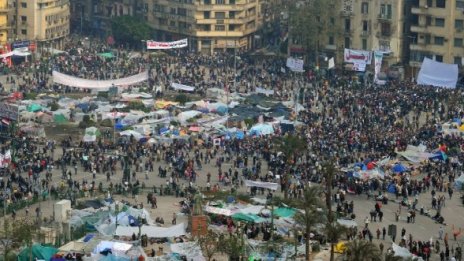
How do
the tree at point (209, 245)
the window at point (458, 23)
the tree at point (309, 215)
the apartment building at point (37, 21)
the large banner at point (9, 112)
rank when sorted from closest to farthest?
the tree at point (309, 215) → the tree at point (209, 245) → the large banner at point (9, 112) → the window at point (458, 23) → the apartment building at point (37, 21)

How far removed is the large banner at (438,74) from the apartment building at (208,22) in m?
29.2

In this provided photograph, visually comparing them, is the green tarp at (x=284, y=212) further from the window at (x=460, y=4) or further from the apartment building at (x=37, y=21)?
the apartment building at (x=37, y=21)

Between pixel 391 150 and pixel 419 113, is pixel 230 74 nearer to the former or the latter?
pixel 419 113

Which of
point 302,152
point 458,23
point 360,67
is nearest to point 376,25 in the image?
point 458,23

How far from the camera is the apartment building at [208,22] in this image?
5497 inches

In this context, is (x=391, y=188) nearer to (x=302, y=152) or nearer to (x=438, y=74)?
(x=302, y=152)

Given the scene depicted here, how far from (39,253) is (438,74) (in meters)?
54.3

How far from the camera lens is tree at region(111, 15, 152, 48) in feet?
456

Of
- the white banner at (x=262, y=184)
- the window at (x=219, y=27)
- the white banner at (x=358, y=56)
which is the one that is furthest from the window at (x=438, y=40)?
the white banner at (x=262, y=184)

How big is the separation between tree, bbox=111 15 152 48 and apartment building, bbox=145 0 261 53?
2.70m

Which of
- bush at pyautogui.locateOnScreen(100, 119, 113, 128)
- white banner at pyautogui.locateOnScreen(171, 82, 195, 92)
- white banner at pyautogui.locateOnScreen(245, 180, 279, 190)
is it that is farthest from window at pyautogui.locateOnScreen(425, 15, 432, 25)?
white banner at pyautogui.locateOnScreen(245, 180, 279, 190)

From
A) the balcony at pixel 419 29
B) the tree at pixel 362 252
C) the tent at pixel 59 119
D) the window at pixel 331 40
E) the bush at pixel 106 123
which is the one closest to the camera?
the tree at pixel 362 252

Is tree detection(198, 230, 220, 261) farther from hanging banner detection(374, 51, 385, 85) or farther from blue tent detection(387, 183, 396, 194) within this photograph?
hanging banner detection(374, 51, 385, 85)

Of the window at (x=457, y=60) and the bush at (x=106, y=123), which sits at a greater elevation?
the window at (x=457, y=60)
